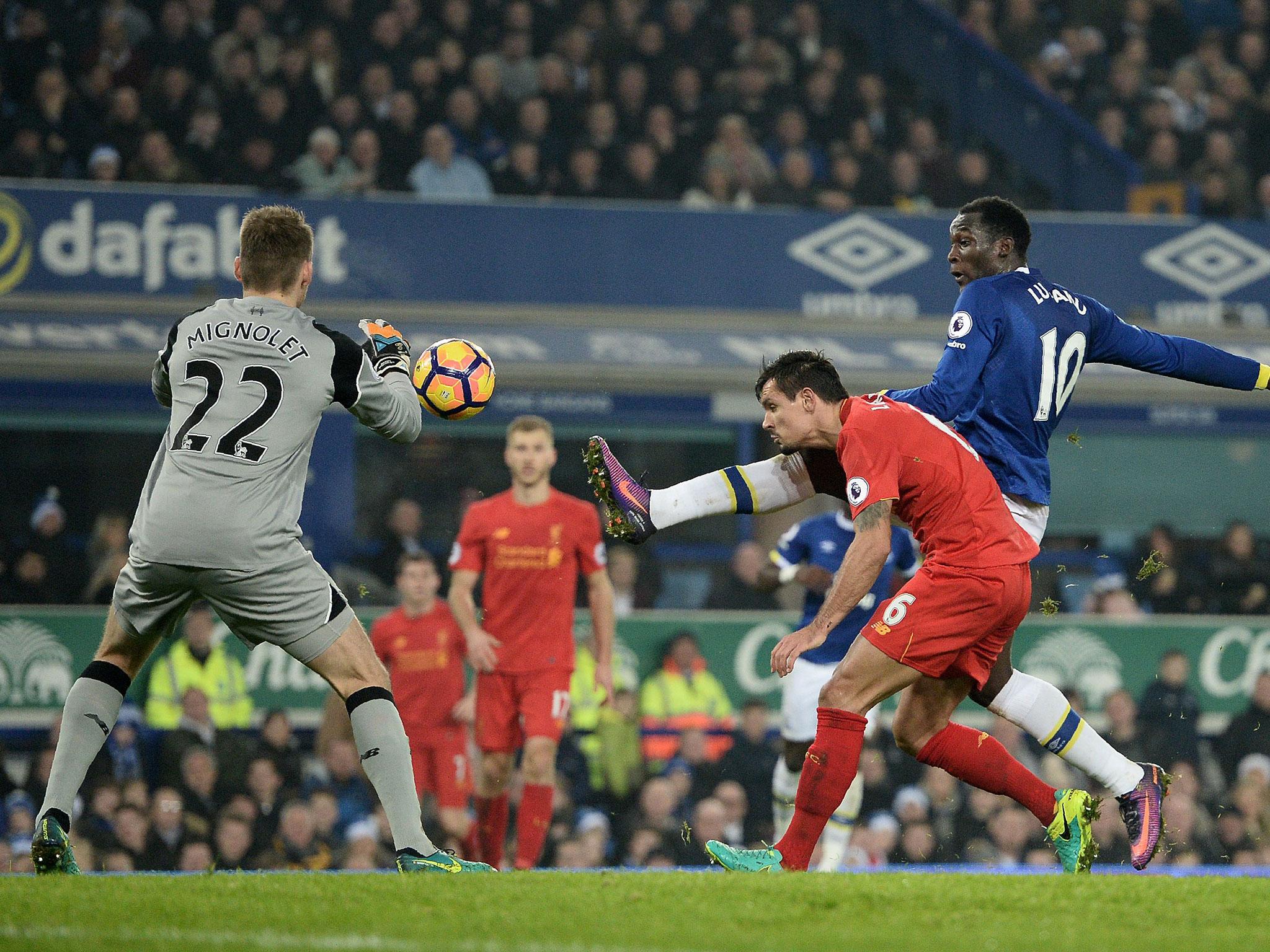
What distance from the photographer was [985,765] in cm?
586

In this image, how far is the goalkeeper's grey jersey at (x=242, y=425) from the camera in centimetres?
503

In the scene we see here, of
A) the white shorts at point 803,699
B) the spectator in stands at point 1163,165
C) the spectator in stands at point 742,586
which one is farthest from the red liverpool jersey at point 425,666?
the spectator in stands at point 1163,165

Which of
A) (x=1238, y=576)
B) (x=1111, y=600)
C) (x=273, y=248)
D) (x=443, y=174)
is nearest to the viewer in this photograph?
(x=273, y=248)

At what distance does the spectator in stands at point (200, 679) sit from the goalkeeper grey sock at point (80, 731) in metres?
5.20

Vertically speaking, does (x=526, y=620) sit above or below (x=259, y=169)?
below

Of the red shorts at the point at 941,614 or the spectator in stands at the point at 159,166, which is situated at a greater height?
the spectator in stands at the point at 159,166

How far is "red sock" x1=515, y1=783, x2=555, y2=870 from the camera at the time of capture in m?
8.30

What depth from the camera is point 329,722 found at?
10.7 meters

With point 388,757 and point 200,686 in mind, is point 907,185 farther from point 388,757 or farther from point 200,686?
point 388,757

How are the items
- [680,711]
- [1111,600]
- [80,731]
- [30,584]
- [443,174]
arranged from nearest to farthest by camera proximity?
[80,731]
[680,711]
[30,584]
[1111,600]
[443,174]

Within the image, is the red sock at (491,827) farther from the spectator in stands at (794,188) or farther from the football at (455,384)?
the spectator in stands at (794,188)

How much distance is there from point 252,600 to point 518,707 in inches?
140

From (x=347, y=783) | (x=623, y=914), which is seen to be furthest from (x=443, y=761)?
(x=623, y=914)

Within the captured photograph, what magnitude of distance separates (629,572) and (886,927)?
758cm
